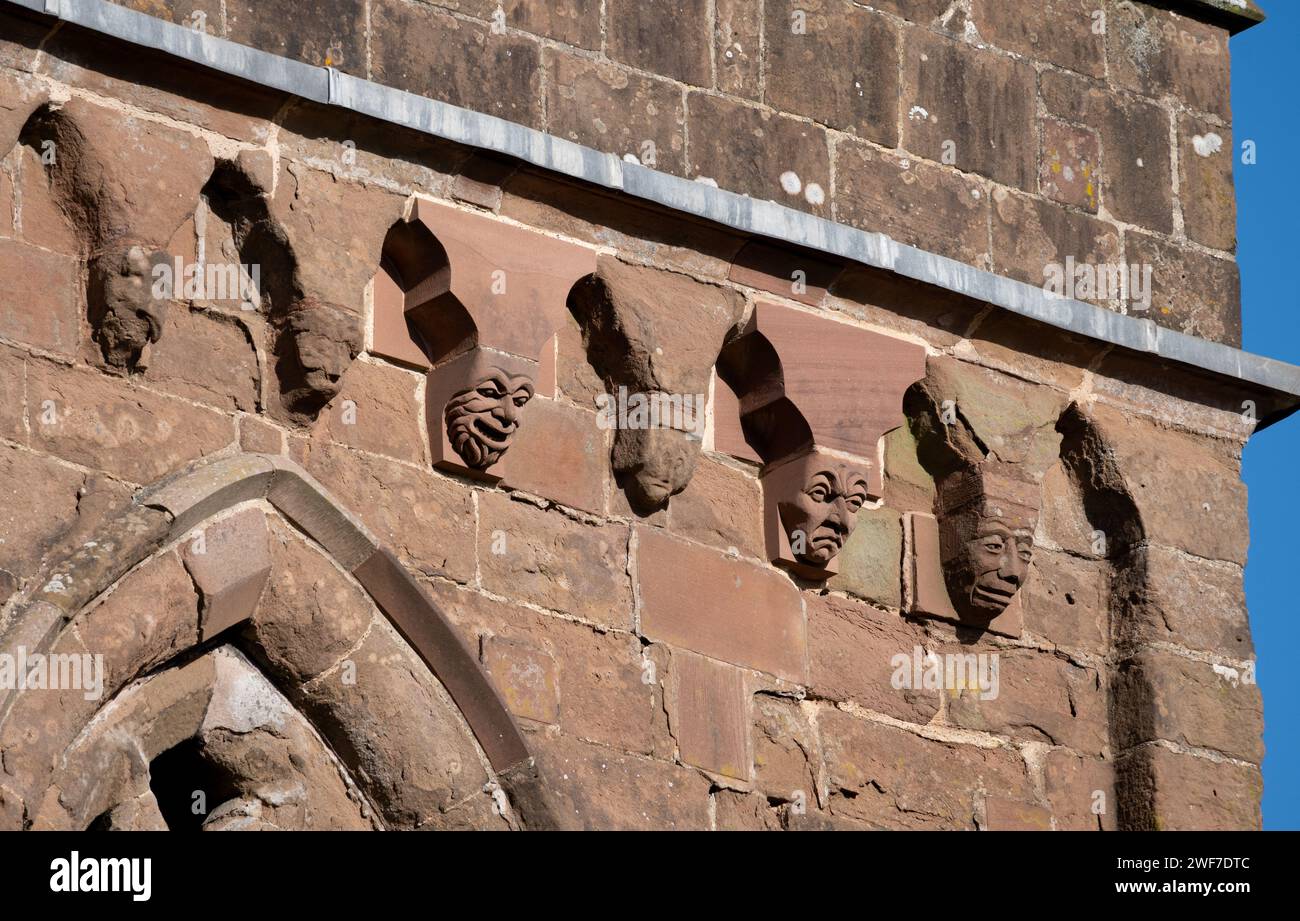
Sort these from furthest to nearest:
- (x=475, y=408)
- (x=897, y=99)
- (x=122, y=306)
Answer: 1. (x=897, y=99)
2. (x=475, y=408)
3. (x=122, y=306)

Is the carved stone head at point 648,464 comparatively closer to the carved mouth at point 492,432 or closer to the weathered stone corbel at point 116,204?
the carved mouth at point 492,432

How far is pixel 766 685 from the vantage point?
8.54m

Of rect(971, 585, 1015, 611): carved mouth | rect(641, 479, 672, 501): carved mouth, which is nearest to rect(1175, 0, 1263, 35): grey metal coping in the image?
rect(971, 585, 1015, 611): carved mouth

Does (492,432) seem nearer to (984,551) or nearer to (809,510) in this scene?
(809,510)

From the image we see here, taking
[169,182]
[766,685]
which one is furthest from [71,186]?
[766,685]

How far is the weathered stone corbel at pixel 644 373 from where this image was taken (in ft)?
27.8

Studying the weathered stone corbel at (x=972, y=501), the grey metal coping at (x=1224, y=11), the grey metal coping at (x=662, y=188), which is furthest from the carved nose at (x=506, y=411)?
the grey metal coping at (x=1224, y=11)

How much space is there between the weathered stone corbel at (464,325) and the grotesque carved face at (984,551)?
4.50ft

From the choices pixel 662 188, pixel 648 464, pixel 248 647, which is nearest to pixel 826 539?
pixel 648 464

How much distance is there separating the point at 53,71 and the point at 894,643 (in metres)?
2.69

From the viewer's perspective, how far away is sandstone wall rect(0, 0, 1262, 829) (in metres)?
7.72

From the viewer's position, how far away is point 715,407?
8742mm

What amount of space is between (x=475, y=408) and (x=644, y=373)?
0.53 metres
